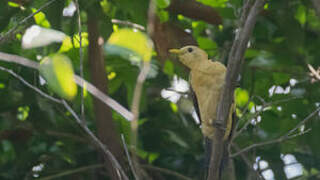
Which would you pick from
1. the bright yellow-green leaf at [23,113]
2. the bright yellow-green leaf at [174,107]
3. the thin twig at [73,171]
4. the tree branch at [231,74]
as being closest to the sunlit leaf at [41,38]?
the tree branch at [231,74]

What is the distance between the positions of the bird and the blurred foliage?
222mm

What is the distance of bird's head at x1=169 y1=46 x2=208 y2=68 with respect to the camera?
3.73 m

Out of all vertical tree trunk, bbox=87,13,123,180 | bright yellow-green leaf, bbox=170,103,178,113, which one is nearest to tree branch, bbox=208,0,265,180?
vertical tree trunk, bbox=87,13,123,180

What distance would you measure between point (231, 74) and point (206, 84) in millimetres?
1403

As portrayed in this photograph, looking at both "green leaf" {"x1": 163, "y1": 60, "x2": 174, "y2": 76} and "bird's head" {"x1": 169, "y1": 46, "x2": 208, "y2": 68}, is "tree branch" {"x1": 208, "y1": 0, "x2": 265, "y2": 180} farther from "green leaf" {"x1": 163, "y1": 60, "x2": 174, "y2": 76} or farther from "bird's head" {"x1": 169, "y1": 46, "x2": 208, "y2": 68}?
"green leaf" {"x1": 163, "y1": 60, "x2": 174, "y2": 76}

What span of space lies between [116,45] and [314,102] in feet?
9.64

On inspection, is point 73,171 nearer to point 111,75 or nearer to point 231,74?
point 111,75

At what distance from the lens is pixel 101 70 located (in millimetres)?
3811

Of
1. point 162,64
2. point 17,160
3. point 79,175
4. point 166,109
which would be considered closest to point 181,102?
point 166,109

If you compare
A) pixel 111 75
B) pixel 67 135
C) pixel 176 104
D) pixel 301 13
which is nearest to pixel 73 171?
pixel 67 135

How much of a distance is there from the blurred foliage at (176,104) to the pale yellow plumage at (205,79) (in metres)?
0.23

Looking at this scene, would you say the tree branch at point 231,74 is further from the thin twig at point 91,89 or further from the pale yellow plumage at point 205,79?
the pale yellow plumage at point 205,79

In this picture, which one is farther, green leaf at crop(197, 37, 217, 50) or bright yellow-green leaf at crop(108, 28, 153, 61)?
green leaf at crop(197, 37, 217, 50)

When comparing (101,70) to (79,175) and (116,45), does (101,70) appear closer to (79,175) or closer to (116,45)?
(79,175)
